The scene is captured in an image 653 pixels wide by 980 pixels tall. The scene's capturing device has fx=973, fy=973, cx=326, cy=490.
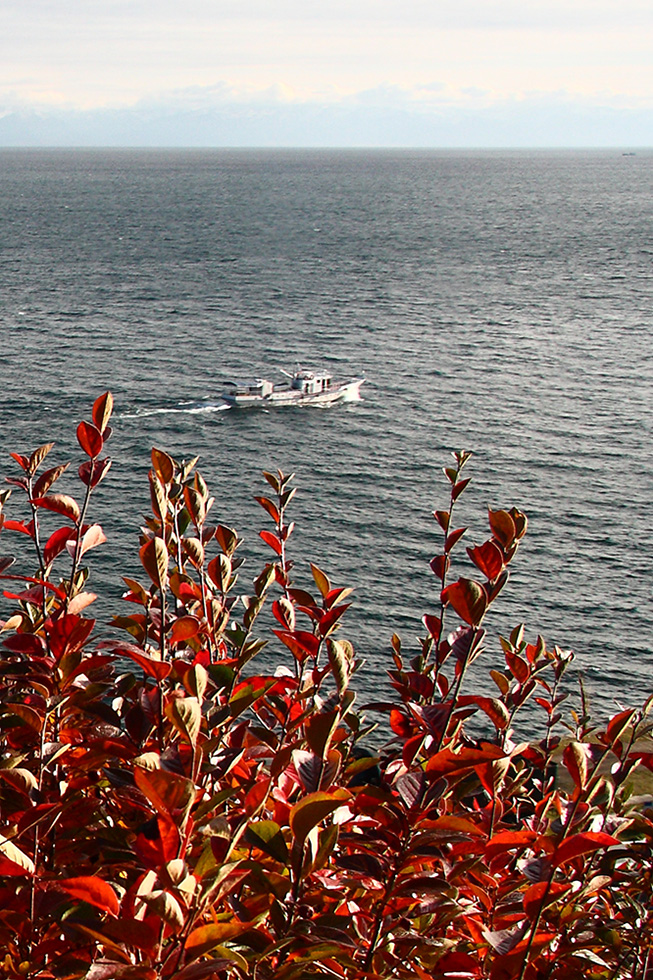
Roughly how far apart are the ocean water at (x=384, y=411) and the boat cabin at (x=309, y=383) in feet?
6.59

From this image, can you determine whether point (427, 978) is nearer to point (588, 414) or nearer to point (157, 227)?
point (588, 414)

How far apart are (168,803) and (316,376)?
81267 millimetres

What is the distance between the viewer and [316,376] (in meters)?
82.4

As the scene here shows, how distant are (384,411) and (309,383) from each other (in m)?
6.44

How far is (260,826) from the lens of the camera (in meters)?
2.08

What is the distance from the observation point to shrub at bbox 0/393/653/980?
192cm

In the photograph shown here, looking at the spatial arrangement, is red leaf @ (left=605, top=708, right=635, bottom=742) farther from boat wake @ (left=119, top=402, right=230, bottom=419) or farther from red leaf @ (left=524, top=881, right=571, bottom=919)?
boat wake @ (left=119, top=402, right=230, bottom=419)

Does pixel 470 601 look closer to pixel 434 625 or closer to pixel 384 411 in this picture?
pixel 434 625

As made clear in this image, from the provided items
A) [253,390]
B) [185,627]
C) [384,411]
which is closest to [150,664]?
[185,627]

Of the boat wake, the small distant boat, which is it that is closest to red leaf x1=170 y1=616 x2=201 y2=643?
the boat wake

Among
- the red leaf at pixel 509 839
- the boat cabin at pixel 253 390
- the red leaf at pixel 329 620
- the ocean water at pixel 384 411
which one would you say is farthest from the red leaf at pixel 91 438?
the boat cabin at pixel 253 390

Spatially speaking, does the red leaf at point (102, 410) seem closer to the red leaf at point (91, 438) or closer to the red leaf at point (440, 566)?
the red leaf at point (91, 438)

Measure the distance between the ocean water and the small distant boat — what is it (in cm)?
120

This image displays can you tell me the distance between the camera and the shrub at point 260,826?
75.7 inches
